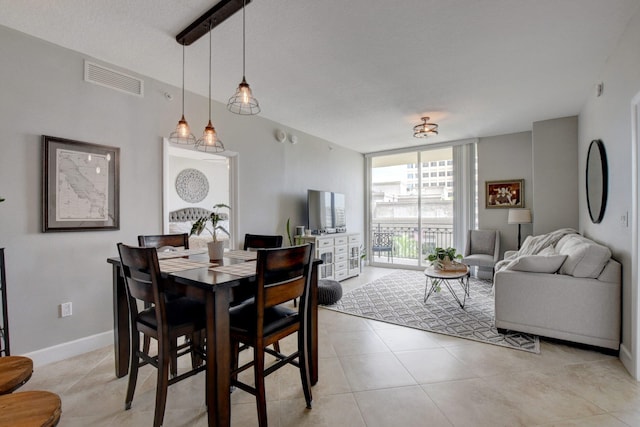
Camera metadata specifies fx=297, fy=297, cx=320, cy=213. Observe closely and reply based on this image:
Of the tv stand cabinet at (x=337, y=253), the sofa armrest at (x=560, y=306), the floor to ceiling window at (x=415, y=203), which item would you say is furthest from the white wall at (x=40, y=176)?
the floor to ceiling window at (x=415, y=203)

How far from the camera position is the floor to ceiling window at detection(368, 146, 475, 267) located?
5.66 meters

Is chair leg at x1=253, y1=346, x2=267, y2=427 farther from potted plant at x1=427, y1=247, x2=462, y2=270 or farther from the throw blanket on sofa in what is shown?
the throw blanket on sofa

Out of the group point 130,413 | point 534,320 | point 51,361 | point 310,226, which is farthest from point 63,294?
point 534,320

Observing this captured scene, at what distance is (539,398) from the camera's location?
1.89 meters

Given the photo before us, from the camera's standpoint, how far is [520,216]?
15.7ft

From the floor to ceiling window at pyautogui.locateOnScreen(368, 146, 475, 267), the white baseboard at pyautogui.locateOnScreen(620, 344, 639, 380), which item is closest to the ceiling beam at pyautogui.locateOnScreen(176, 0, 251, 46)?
the white baseboard at pyautogui.locateOnScreen(620, 344, 639, 380)

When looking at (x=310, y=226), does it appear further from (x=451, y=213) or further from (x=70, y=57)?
(x=70, y=57)

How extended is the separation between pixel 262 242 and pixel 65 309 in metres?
1.70

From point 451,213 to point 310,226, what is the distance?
2939 mm

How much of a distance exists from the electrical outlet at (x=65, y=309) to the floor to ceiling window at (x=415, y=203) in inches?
209

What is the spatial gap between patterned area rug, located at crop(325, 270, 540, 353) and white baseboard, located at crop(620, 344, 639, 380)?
1.74ft

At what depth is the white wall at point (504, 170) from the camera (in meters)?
5.08

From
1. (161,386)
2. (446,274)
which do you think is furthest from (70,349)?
(446,274)

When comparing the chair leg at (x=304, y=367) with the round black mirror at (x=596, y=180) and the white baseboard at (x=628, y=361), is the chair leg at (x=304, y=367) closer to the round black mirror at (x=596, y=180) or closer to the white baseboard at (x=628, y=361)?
the white baseboard at (x=628, y=361)
